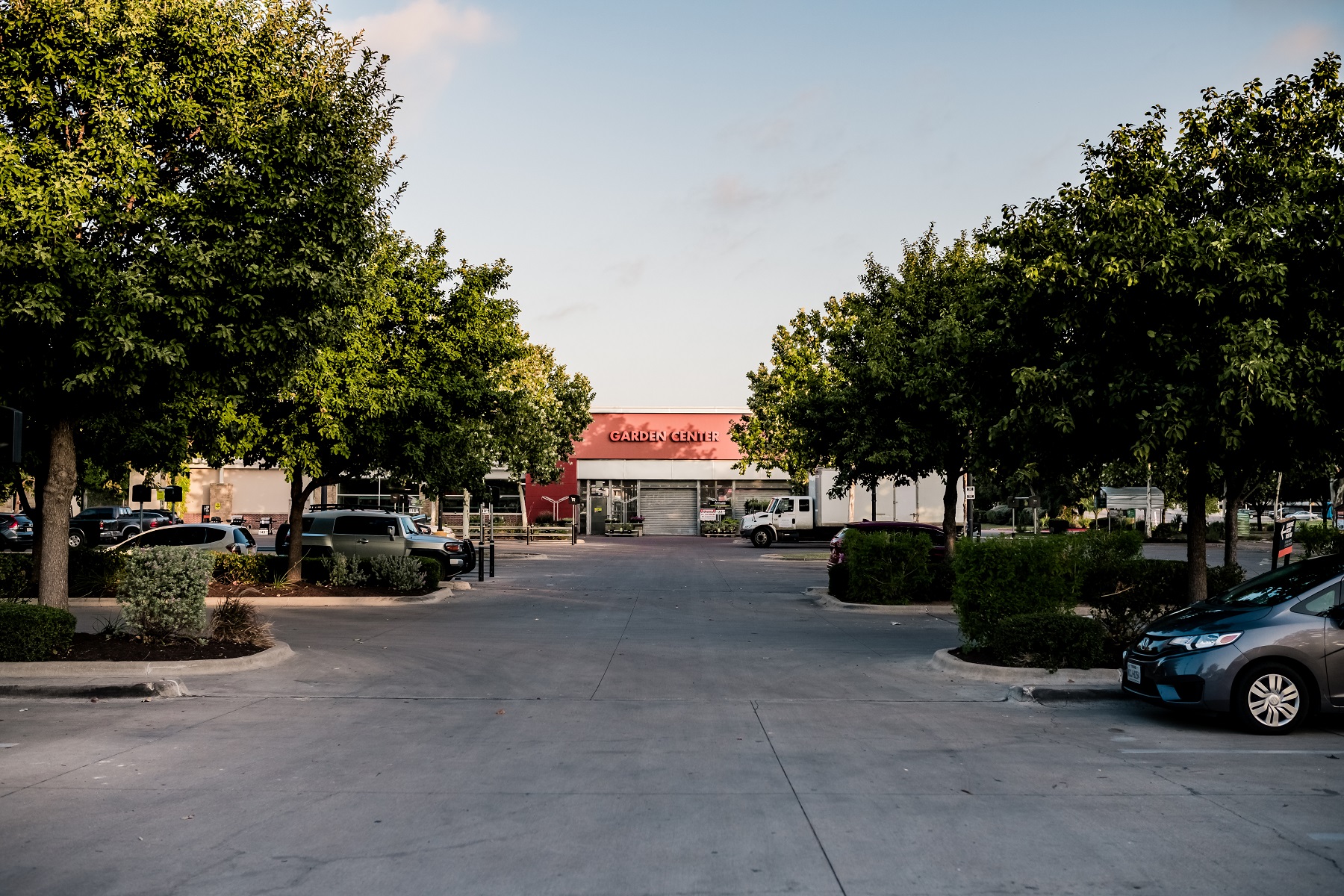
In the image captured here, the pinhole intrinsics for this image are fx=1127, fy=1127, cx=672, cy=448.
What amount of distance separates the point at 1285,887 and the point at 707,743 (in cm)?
442

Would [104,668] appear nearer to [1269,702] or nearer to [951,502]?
[1269,702]

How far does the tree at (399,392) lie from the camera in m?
21.2

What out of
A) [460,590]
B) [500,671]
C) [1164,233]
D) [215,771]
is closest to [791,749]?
[215,771]

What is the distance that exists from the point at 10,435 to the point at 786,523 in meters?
43.6

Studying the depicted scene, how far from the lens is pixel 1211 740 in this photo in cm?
905

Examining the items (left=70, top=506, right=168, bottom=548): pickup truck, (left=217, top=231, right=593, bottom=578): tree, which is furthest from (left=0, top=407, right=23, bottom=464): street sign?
(left=70, top=506, right=168, bottom=548): pickup truck

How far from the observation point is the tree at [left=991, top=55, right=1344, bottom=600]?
11469 millimetres

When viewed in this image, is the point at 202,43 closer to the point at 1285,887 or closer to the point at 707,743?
the point at 707,743

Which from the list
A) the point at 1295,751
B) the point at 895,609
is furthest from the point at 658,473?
the point at 1295,751

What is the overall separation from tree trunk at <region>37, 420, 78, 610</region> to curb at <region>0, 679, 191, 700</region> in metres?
2.32

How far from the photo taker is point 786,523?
5309 centimetres

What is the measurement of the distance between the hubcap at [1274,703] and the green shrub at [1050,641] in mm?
2877

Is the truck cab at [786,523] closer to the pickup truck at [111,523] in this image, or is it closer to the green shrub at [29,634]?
the pickup truck at [111,523]

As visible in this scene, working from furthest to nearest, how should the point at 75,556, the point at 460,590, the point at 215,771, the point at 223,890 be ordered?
the point at 460,590
the point at 75,556
the point at 215,771
the point at 223,890
